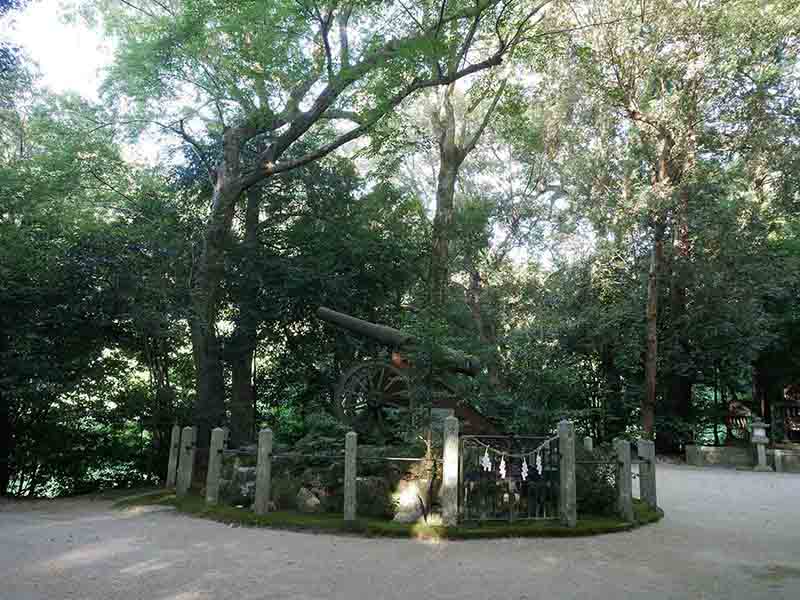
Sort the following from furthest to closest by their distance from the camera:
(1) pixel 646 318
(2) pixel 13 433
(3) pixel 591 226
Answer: (3) pixel 591 226 → (1) pixel 646 318 → (2) pixel 13 433

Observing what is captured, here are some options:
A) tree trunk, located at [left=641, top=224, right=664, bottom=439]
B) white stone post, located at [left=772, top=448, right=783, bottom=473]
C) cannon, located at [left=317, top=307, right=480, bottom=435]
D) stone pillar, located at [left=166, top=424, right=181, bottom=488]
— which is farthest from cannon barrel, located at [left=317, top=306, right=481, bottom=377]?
white stone post, located at [left=772, top=448, right=783, bottom=473]

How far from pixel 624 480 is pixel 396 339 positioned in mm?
4866

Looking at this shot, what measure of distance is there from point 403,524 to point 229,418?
25.7 ft

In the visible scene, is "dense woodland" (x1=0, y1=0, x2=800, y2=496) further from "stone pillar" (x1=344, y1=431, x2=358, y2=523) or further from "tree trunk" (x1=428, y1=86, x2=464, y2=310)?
"stone pillar" (x1=344, y1=431, x2=358, y2=523)

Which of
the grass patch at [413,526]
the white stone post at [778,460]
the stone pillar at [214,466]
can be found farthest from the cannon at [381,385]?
the white stone post at [778,460]

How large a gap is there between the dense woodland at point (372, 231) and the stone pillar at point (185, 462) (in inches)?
76.3

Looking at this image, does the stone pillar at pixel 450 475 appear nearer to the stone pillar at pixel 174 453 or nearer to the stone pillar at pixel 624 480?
the stone pillar at pixel 624 480

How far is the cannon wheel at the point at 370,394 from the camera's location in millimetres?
11211

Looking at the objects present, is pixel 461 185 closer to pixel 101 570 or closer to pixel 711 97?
pixel 711 97

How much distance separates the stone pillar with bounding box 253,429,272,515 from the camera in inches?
323

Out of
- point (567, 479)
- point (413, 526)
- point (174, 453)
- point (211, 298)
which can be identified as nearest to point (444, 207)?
point (211, 298)

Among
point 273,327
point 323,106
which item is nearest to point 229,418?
point 273,327

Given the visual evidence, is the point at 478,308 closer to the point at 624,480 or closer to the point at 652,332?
the point at 652,332

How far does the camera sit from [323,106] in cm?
1262
